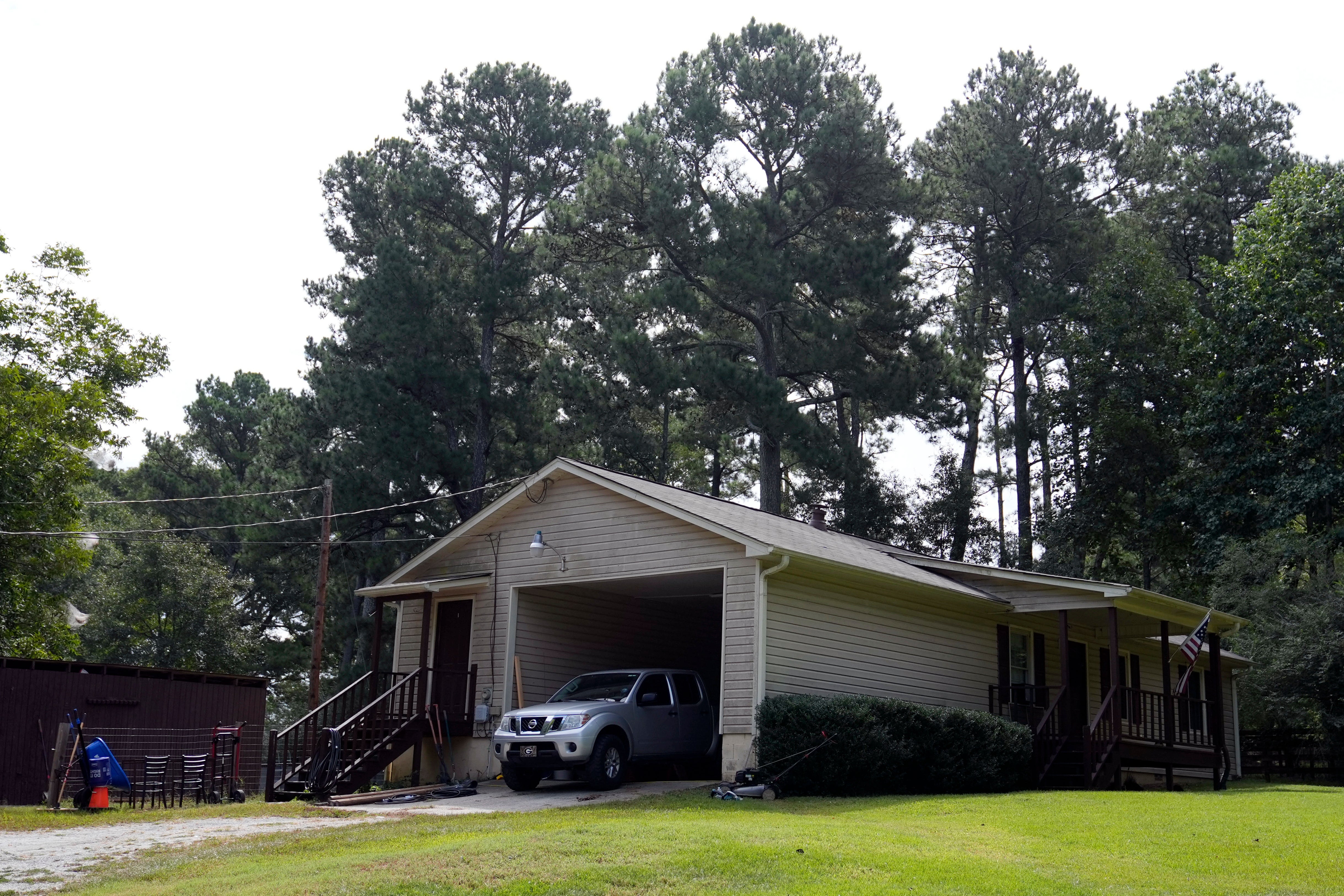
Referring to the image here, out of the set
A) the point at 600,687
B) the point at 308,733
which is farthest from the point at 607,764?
the point at 308,733

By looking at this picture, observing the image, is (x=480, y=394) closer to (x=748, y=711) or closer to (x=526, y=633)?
(x=526, y=633)

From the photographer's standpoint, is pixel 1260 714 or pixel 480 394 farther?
pixel 480 394

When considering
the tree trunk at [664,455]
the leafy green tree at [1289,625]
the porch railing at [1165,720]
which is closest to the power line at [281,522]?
the tree trunk at [664,455]

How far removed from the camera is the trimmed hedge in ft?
52.6

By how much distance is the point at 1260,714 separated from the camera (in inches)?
1282

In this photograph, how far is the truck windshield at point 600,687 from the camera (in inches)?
679

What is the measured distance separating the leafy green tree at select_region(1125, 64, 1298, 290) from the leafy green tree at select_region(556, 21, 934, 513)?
9.25 m

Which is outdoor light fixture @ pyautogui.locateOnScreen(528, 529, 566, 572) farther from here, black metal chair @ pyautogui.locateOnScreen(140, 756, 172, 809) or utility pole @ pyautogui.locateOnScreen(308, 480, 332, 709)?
utility pole @ pyautogui.locateOnScreen(308, 480, 332, 709)

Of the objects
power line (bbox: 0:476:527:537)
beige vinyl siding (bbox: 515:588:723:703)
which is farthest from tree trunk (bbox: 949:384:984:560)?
beige vinyl siding (bbox: 515:588:723:703)

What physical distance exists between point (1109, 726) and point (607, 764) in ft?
30.6

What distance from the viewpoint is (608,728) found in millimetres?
16484

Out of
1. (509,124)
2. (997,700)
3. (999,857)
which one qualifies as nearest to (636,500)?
(997,700)

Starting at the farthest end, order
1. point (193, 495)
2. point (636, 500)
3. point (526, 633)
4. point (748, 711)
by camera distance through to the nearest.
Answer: point (193, 495) → point (526, 633) → point (636, 500) → point (748, 711)

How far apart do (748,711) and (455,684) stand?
20.3 ft
